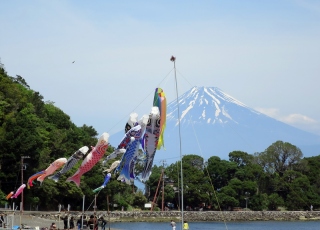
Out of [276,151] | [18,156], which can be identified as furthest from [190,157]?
[18,156]

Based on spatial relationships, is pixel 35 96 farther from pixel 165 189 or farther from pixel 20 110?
pixel 165 189

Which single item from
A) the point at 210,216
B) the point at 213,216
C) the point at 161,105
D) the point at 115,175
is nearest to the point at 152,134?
the point at 161,105

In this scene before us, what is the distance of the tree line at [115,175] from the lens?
73375 mm

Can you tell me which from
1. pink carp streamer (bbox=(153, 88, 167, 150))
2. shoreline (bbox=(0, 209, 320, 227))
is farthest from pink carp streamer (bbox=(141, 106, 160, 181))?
shoreline (bbox=(0, 209, 320, 227))

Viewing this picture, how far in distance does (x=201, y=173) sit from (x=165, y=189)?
5256mm

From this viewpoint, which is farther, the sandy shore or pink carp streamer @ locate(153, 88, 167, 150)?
the sandy shore

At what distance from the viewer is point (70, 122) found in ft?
307

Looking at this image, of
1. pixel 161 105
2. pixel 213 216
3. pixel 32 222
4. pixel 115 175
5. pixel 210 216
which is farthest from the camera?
pixel 213 216

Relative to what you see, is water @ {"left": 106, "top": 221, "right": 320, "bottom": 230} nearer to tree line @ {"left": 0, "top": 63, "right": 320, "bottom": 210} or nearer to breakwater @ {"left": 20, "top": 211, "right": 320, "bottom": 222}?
breakwater @ {"left": 20, "top": 211, "right": 320, "bottom": 222}

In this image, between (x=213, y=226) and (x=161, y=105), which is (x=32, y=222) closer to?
(x=161, y=105)

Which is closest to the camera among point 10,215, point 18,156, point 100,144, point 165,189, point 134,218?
point 100,144

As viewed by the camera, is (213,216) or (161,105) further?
(213,216)

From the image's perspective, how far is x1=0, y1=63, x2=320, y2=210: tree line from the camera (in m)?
73.4

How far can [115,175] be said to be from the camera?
266 feet
